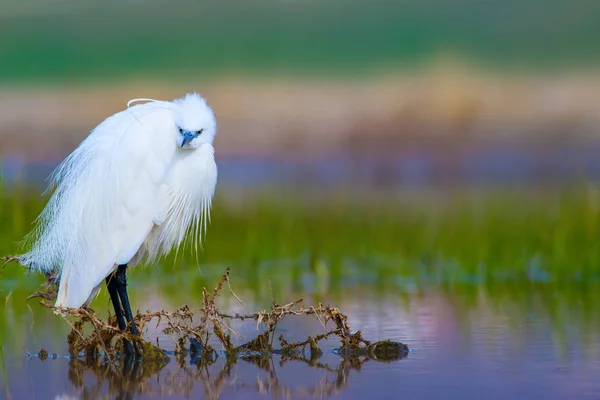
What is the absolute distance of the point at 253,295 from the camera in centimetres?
833

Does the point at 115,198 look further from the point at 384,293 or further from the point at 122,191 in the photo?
the point at 384,293

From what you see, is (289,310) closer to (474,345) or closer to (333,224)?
(474,345)

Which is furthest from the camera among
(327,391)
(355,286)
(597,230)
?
(597,230)

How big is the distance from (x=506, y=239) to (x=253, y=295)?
2.89m

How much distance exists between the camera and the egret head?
6.06 m

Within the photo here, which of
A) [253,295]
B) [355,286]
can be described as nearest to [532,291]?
[355,286]

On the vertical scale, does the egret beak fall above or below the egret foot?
above

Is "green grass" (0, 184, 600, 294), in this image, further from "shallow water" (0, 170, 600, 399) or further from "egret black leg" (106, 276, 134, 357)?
"egret black leg" (106, 276, 134, 357)

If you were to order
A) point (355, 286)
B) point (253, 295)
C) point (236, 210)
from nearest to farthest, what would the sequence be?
point (253, 295) < point (355, 286) < point (236, 210)

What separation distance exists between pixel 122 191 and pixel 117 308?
64 cm

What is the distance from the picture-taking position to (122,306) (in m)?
6.43

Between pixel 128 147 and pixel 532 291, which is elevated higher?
pixel 128 147

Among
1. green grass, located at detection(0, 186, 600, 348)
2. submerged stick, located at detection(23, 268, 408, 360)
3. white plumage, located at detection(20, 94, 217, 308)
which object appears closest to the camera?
submerged stick, located at detection(23, 268, 408, 360)

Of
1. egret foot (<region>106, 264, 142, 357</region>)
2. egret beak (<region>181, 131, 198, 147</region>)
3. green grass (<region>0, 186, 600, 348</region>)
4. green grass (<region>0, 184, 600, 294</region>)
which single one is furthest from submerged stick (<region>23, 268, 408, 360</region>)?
green grass (<region>0, 184, 600, 294</region>)
